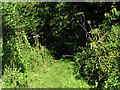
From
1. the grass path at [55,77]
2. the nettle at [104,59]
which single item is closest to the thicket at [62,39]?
the nettle at [104,59]

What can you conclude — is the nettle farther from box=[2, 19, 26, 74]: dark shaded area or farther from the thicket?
box=[2, 19, 26, 74]: dark shaded area

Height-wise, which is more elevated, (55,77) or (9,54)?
(9,54)

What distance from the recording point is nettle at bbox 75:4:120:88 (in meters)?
5.25

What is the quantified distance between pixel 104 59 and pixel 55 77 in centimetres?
159

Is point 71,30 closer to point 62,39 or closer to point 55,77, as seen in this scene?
point 62,39

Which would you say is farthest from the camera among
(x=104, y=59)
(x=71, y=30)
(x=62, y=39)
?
(x=62, y=39)

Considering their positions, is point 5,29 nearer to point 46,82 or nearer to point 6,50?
point 6,50

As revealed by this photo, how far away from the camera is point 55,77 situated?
6.20 metres

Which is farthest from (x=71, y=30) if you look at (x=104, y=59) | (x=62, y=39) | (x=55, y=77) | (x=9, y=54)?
(x=104, y=59)

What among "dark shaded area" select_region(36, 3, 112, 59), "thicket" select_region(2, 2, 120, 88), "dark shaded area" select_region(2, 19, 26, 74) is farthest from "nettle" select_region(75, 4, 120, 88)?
"dark shaded area" select_region(2, 19, 26, 74)

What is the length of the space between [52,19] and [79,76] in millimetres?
3363

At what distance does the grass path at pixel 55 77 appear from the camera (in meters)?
5.72

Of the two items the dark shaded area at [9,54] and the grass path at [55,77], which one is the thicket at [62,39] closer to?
the dark shaded area at [9,54]

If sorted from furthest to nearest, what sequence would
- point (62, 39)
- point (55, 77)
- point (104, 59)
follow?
point (62, 39)
point (55, 77)
point (104, 59)
